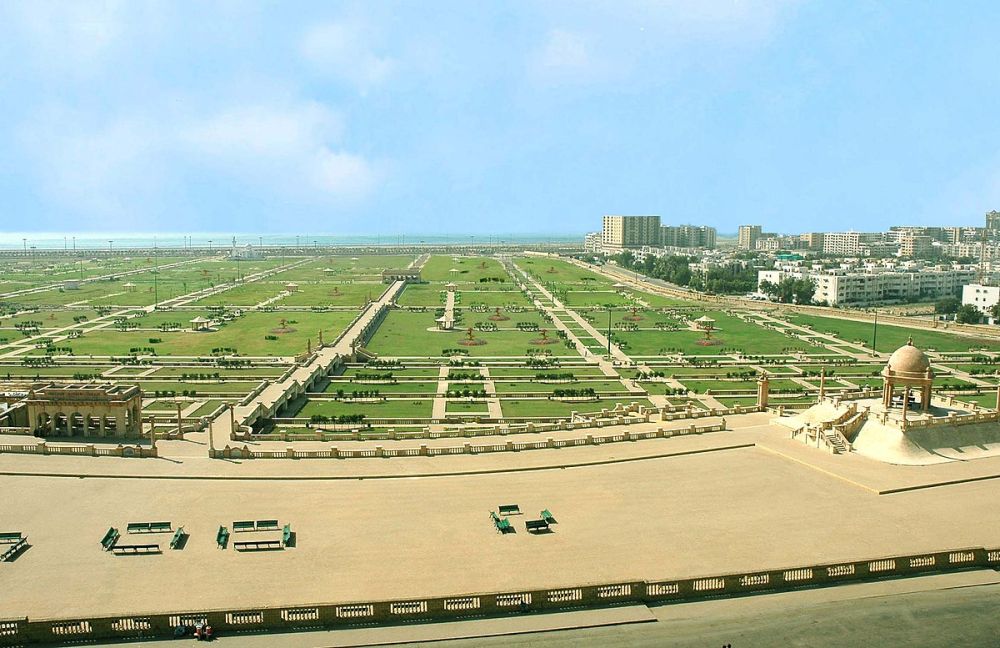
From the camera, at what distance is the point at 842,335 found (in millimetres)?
102625

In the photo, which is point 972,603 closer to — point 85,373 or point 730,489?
point 730,489

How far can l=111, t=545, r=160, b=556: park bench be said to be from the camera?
2578 cm

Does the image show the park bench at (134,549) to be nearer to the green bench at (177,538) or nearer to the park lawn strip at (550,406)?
the green bench at (177,538)

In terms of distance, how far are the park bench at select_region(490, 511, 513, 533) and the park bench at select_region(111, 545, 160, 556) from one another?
38.8 feet

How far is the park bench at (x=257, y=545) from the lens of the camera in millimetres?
26156

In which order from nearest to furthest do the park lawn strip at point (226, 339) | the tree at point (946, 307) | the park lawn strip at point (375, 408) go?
the park lawn strip at point (375, 408)
the park lawn strip at point (226, 339)
the tree at point (946, 307)

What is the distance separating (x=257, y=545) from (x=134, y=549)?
4105 mm

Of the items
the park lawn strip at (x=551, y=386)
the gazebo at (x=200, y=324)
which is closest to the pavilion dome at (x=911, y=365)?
the park lawn strip at (x=551, y=386)

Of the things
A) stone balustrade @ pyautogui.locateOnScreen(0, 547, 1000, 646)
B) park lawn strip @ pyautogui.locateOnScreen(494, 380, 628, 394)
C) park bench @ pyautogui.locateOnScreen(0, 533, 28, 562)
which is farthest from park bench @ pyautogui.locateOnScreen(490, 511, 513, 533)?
park lawn strip @ pyautogui.locateOnScreen(494, 380, 628, 394)

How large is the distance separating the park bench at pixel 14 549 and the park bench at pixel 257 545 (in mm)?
7052

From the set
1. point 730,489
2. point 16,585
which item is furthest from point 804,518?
point 16,585

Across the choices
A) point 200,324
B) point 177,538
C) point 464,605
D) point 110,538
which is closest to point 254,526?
point 177,538

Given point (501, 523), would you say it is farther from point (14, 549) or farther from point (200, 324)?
point (200, 324)

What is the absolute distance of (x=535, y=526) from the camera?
92.2ft
